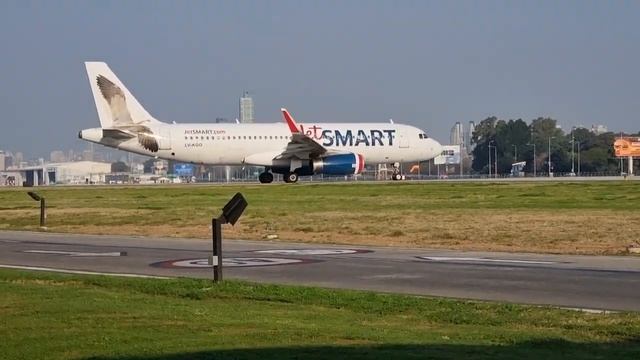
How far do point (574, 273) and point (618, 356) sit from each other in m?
8.37

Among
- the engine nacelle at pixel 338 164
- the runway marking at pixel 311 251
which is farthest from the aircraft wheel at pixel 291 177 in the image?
the runway marking at pixel 311 251

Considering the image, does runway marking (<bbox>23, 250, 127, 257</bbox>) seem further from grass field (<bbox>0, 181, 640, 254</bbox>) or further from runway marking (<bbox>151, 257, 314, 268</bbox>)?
grass field (<bbox>0, 181, 640, 254</bbox>)

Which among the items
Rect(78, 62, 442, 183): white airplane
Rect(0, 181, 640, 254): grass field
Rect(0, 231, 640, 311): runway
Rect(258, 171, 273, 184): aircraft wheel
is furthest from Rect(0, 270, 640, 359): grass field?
Rect(258, 171, 273, 184): aircraft wheel

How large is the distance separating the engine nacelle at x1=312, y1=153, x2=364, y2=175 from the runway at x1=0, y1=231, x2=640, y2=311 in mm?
36201

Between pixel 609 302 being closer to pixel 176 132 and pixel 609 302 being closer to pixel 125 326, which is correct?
pixel 125 326

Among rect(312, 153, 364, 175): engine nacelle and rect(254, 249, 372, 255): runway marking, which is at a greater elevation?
rect(312, 153, 364, 175): engine nacelle

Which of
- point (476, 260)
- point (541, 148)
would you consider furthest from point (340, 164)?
point (541, 148)

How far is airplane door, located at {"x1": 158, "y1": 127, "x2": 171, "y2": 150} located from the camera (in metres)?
67.2

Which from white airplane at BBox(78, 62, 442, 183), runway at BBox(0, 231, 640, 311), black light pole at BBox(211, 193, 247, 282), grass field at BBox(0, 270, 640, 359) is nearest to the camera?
grass field at BBox(0, 270, 640, 359)

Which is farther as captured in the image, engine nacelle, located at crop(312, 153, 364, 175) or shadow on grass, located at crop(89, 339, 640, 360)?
engine nacelle, located at crop(312, 153, 364, 175)

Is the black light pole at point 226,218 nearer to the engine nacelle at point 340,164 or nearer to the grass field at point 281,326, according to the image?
the grass field at point 281,326

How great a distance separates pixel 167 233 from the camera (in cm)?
3262

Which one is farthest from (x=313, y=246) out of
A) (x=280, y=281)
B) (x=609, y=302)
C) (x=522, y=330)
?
(x=522, y=330)

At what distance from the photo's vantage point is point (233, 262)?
73.2ft
